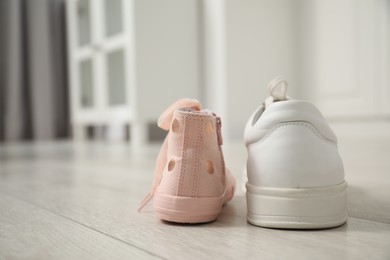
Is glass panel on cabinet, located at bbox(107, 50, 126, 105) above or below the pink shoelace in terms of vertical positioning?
above

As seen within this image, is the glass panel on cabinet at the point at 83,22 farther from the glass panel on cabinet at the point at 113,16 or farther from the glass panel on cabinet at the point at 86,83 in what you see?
the glass panel on cabinet at the point at 113,16

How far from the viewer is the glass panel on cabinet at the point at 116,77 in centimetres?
254

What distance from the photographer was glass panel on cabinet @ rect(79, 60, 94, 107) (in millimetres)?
2881

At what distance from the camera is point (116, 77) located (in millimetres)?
2592

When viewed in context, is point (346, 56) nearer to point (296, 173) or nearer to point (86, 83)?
point (86, 83)

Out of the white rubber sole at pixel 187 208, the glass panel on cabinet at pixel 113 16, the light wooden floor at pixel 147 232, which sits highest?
the glass panel on cabinet at pixel 113 16

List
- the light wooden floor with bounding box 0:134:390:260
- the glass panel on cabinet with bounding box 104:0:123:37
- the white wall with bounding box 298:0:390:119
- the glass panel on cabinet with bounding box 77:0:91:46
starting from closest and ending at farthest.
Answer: the light wooden floor with bounding box 0:134:390:260, the white wall with bounding box 298:0:390:119, the glass panel on cabinet with bounding box 104:0:123:37, the glass panel on cabinet with bounding box 77:0:91:46

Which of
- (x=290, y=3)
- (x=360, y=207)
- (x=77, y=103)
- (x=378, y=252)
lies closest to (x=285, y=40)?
(x=290, y=3)

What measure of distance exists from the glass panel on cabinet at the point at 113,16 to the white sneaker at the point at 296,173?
2.14m

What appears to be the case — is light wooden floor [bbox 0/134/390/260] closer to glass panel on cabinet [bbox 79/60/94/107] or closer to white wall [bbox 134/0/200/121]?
white wall [bbox 134/0/200/121]

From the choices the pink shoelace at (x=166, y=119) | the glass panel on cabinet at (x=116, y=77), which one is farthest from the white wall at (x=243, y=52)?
the pink shoelace at (x=166, y=119)

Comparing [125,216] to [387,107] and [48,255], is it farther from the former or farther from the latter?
[387,107]

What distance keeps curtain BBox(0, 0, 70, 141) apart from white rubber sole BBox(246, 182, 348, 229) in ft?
10.7

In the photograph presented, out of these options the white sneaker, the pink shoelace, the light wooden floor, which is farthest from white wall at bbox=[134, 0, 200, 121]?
the white sneaker
